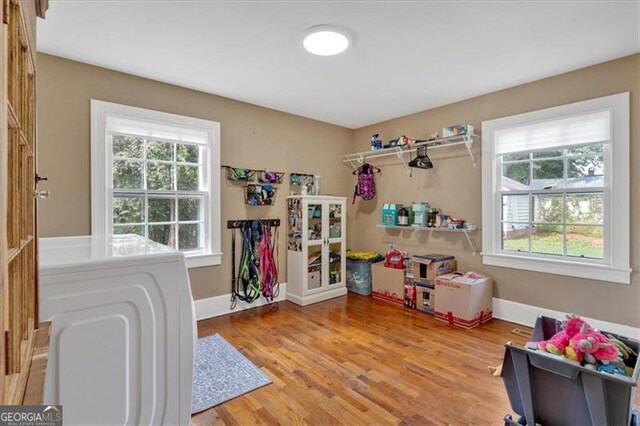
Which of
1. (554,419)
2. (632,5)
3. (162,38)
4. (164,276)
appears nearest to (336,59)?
(162,38)

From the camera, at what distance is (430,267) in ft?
12.1

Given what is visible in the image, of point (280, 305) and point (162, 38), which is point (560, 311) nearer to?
point (280, 305)

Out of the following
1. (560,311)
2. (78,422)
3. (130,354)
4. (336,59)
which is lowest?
(560,311)

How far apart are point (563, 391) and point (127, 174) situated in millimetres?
3579

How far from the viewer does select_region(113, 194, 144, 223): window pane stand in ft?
10.1

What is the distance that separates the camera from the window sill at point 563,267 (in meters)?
2.81

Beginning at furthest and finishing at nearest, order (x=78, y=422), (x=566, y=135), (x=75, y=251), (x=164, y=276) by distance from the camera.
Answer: (x=566, y=135), (x=75, y=251), (x=164, y=276), (x=78, y=422)

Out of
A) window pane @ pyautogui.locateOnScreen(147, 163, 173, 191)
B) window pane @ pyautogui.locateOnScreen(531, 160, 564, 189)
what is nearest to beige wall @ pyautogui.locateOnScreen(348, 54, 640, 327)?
window pane @ pyautogui.locateOnScreen(531, 160, 564, 189)

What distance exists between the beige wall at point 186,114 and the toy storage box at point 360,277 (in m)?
1.04

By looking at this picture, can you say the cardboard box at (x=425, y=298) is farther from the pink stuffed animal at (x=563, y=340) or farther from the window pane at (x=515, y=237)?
the pink stuffed animal at (x=563, y=340)

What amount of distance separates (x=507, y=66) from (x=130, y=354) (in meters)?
3.48

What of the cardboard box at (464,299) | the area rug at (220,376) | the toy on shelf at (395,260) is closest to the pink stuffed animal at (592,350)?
the area rug at (220,376)

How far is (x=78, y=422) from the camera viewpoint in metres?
1.13

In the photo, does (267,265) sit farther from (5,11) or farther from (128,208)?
(5,11)
